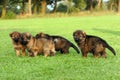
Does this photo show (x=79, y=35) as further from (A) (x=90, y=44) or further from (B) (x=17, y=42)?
(B) (x=17, y=42)

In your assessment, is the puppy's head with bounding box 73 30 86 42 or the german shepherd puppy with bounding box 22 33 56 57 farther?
the german shepherd puppy with bounding box 22 33 56 57

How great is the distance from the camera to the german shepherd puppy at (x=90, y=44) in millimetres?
9383

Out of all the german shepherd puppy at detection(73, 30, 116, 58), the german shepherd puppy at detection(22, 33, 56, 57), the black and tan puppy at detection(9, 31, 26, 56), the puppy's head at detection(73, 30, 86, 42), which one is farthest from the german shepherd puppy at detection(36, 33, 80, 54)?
the puppy's head at detection(73, 30, 86, 42)

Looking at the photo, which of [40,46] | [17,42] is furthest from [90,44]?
[17,42]

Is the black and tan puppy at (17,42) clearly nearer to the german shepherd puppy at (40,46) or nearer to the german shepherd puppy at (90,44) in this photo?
the german shepherd puppy at (40,46)

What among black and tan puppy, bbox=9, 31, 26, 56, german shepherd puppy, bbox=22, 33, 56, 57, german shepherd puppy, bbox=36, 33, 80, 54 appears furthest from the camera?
german shepherd puppy, bbox=36, 33, 80, 54

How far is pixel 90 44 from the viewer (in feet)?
31.2

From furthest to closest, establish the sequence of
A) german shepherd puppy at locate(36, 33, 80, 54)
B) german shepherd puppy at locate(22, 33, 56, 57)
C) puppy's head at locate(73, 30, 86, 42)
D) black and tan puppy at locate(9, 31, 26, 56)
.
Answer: german shepherd puppy at locate(36, 33, 80, 54)
german shepherd puppy at locate(22, 33, 56, 57)
black and tan puppy at locate(9, 31, 26, 56)
puppy's head at locate(73, 30, 86, 42)

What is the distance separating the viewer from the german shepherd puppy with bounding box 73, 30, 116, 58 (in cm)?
938

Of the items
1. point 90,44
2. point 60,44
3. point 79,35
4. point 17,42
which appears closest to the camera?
point 79,35

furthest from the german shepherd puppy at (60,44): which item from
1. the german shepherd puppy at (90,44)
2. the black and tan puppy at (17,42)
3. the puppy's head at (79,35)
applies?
the puppy's head at (79,35)

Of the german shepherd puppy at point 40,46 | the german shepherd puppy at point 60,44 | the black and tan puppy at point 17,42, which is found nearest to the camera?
the black and tan puppy at point 17,42

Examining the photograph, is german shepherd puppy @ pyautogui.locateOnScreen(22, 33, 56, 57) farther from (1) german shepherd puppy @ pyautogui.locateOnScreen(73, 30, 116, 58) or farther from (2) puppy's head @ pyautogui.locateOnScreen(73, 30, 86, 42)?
(2) puppy's head @ pyautogui.locateOnScreen(73, 30, 86, 42)

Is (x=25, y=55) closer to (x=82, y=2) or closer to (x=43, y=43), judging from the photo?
(x=43, y=43)
